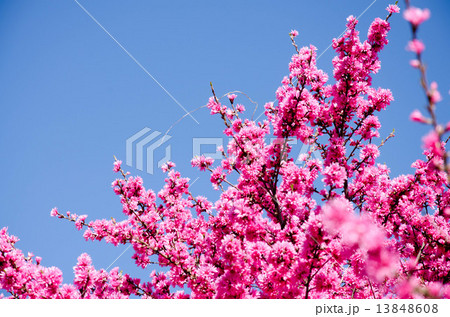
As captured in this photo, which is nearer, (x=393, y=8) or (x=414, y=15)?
(x=414, y=15)

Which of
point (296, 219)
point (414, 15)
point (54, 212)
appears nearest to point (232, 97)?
point (296, 219)

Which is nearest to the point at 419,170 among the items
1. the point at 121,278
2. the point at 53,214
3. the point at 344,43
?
the point at 344,43

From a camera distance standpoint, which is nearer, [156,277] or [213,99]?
[213,99]

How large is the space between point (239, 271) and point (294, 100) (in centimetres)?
275

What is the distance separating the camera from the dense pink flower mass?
3924 millimetres

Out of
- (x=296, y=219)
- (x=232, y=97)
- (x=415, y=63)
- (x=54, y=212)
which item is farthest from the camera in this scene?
(x=54, y=212)

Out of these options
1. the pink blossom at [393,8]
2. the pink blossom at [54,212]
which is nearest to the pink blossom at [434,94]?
the pink blossom at [393,8]

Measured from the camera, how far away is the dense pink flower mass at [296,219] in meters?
3.92

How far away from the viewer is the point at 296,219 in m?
4.12

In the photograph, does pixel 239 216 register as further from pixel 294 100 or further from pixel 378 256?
pixel 378 256

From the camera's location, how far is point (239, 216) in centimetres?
427

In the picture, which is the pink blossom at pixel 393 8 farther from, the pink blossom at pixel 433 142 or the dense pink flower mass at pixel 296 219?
the pink blossom at pixel 433 142

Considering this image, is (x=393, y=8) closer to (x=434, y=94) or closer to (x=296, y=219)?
(x=296, y=219)

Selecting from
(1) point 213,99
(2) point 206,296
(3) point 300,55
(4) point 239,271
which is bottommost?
(2) point 206,296
